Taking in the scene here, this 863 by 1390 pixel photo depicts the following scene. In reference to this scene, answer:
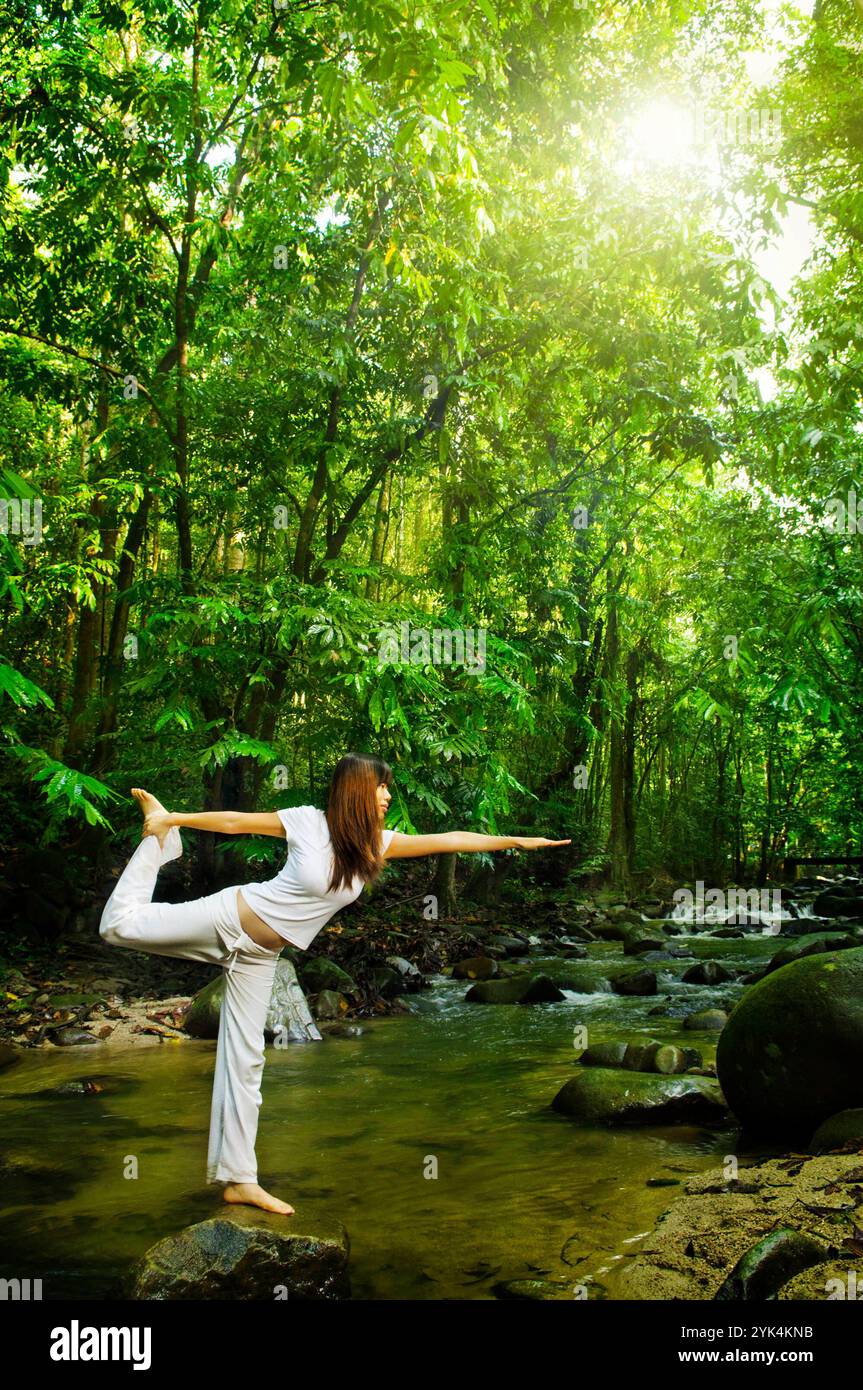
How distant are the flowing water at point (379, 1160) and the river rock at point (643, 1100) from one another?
153mm

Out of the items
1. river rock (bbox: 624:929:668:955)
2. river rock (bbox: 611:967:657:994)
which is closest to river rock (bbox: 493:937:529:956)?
river rock (bbox: 624:929:668:955)

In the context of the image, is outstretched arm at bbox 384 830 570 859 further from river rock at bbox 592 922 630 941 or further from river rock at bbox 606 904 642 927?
river rock at bbox 606 904 642 927

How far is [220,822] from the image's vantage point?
3777 millimetres

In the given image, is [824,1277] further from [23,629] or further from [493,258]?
[23,629]

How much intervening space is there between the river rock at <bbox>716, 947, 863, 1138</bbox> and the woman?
2.51 m

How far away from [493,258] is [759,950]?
33.5 feet

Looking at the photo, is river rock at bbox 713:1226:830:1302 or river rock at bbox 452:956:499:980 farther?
river rock at bbox 452:956:499:980

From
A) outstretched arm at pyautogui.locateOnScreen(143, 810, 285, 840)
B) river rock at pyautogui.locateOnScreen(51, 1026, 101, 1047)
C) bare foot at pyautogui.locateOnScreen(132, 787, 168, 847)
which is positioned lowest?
river rock at pyautogui.locateOnScreen(51, 1026, 101, 1047)

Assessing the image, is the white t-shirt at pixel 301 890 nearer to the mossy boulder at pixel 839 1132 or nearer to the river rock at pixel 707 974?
the mossy boulder at pixel 839 1132

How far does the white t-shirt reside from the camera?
12.1 feet

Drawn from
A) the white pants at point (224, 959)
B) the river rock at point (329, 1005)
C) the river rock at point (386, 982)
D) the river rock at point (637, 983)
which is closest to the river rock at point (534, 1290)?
the white pants at point (224, 959)

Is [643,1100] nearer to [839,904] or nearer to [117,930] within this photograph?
[117,930]

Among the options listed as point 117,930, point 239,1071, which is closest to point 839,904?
point 239,1071
